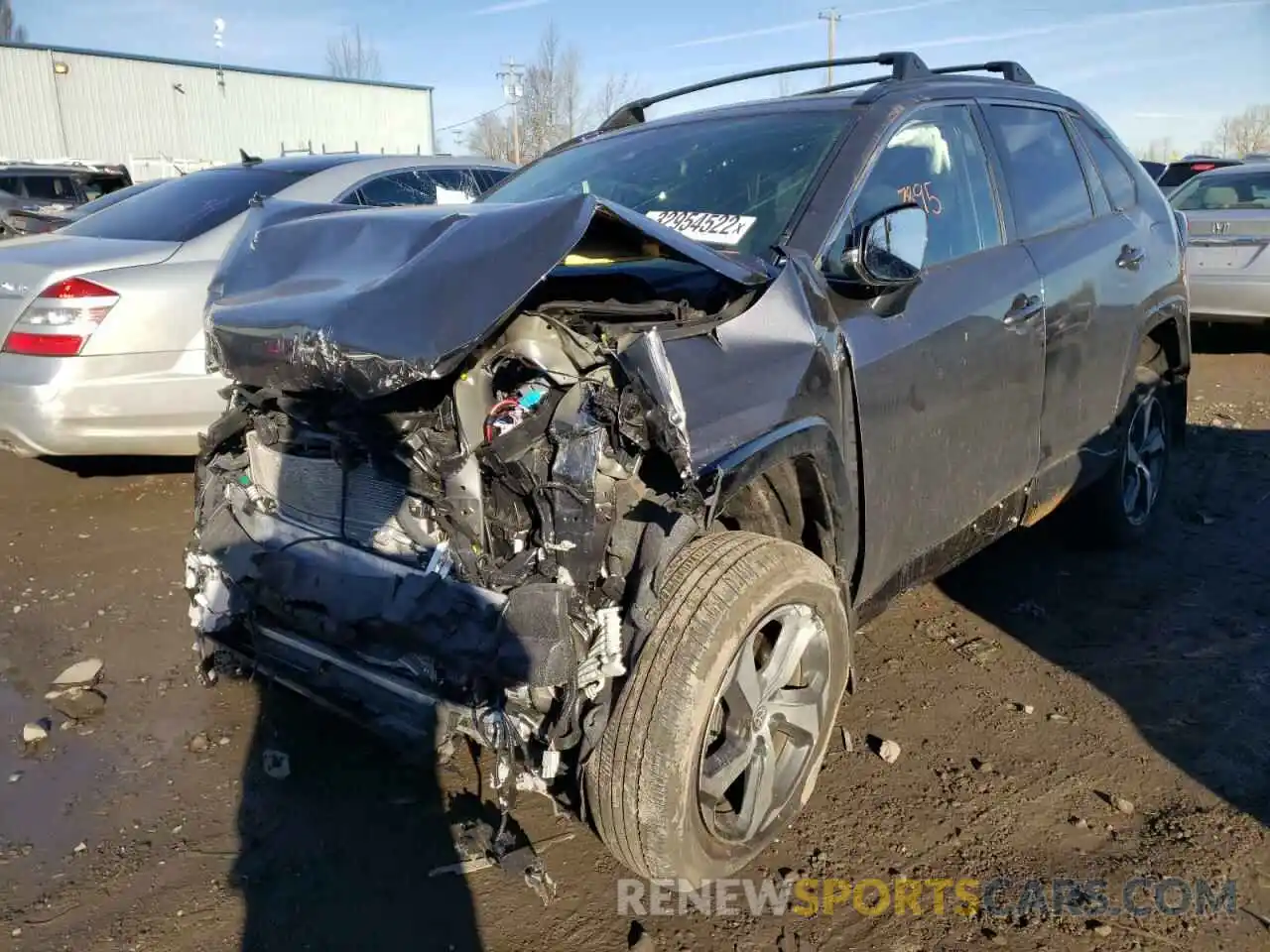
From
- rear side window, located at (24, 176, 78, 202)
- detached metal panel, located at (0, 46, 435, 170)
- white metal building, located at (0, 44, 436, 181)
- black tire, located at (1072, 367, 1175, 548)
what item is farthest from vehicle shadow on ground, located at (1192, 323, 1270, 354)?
detached metal panel, located at (0, 46, 435, 170)

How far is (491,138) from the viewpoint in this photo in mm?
48812

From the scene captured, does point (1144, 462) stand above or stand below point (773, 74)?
below

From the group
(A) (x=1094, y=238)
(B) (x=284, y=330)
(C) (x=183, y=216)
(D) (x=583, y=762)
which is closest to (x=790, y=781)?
(D) (x=583, y=762)

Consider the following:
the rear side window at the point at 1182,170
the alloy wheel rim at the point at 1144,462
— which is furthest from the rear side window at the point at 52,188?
the rear side window at the point at 1182,170

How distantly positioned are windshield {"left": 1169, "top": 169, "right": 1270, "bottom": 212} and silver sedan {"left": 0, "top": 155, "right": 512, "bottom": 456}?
7923 mm

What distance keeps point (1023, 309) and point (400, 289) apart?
2.15 m

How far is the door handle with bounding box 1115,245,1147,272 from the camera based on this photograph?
3946 mm

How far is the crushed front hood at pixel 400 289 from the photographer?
2127 mm

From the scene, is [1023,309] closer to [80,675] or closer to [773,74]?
[773,74]

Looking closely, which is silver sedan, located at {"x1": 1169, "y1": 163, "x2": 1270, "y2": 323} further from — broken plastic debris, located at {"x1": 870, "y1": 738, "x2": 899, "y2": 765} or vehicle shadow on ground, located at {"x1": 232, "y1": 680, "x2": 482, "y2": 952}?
vehicle shadow on ground, located at {"x1": 232, "y1": 680, "x2": 482, "y2": 952}

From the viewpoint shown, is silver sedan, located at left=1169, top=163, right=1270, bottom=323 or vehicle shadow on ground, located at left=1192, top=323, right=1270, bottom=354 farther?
vehicle shadow on ground, located at left=1192, top=323, right=1270, bottom=354

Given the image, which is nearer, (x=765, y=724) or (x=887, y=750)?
(x=765, y=724)

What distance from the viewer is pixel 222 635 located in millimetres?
2936

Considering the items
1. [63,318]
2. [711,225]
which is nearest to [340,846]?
[711,225]
